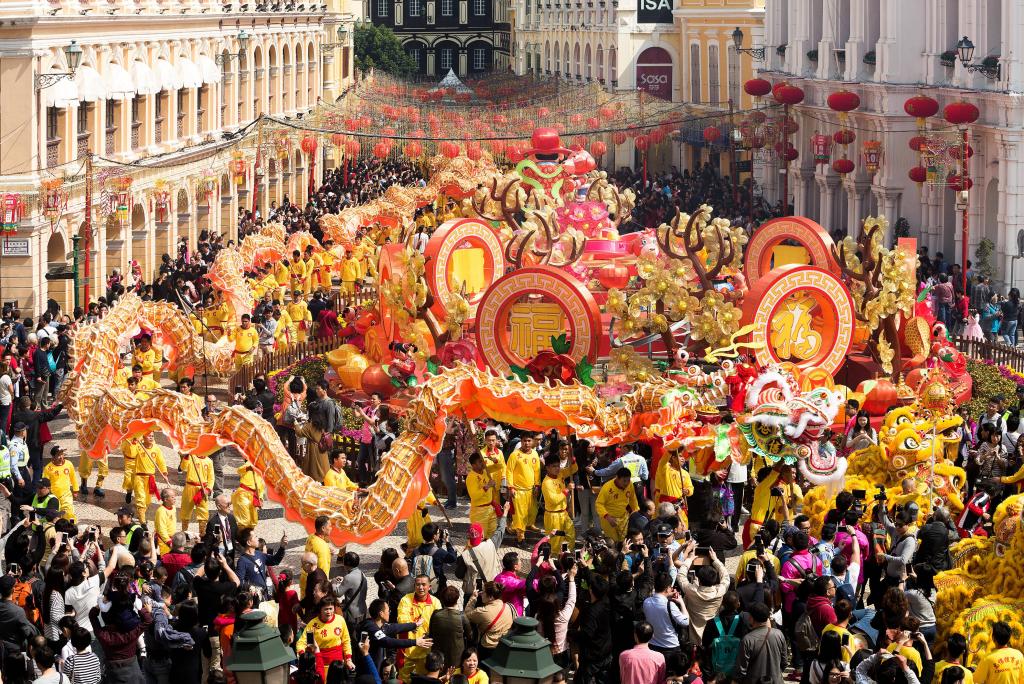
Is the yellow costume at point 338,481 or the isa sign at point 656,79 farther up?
the isa sign at point 656,79

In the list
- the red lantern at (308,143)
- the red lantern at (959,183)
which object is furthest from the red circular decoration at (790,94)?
the red lantern at (959,183)

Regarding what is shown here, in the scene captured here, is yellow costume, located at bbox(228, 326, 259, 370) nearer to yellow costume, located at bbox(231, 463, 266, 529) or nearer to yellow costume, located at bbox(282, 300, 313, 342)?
yellow costume, located at bbox(282, 300, 313, 342)

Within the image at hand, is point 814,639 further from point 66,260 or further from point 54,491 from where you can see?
point 66,260

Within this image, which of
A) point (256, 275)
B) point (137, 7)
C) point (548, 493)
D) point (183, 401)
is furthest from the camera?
point (137, 7)

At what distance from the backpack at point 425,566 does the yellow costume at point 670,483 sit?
12.5 ft

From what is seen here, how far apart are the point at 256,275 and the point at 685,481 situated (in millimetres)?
16612

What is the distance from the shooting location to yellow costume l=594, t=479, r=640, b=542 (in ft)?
67.9

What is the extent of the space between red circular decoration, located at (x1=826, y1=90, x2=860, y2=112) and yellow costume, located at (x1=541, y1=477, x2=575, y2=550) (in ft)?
84.6

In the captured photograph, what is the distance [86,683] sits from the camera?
15641mm

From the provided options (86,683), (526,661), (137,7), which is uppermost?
(137,7)

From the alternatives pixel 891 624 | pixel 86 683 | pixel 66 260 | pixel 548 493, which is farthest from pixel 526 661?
pixel 66 260

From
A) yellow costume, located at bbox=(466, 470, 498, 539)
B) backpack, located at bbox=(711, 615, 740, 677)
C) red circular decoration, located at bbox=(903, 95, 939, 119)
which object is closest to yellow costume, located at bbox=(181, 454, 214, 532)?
yellow costume, located at bbox=(466, 470, 498, 539)

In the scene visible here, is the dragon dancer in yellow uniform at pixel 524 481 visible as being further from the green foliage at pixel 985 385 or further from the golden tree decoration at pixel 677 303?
the green foliage at pixel 985 385

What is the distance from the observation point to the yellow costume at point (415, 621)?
621 inches
